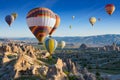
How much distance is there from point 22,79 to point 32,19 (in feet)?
57.3

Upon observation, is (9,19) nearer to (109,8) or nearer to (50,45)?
(50,45)

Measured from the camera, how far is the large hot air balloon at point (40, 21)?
78.4 meters

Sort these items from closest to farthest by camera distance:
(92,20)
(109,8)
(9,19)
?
1. (109,8)
2. (9,19)
3. (92,20)

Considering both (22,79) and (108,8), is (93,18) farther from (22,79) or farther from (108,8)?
(22,79)

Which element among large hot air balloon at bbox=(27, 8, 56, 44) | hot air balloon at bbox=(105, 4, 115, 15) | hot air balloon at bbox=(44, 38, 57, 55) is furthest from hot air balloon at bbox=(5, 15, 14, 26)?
large hot air balloon at bbox=(27, 8, 56, 44)

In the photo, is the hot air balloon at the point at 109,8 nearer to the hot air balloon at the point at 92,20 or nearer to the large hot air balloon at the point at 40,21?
the hot air balloon at the point at 92,20

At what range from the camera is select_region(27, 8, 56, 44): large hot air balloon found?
78.4 m

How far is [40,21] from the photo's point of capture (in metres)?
78.3

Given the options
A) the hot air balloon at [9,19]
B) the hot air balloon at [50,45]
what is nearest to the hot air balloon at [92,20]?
the hot air balloon at [9,19]

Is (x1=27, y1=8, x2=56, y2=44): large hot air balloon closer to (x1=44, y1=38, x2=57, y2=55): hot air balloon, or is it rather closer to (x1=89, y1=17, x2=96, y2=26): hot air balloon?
(x1=44, y1=38, x2=57, y2=55): hot air balloon

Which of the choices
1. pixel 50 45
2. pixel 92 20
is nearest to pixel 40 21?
pixel 50 45

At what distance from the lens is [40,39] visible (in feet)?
263

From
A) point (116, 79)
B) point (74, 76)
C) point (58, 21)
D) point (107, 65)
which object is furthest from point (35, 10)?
point (107, 65)

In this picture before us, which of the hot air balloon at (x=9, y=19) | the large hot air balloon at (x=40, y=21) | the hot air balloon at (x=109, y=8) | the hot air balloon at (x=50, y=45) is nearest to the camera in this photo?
the large hot air balloon at (x=40, y=21)
